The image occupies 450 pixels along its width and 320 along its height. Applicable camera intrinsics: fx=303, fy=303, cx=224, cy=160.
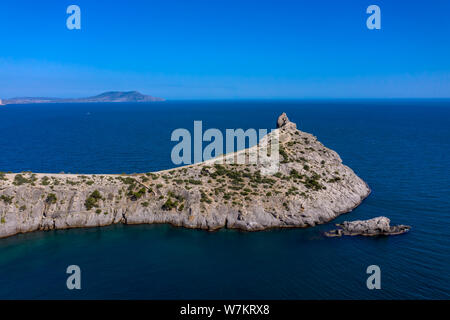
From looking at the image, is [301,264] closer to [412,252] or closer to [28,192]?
[412,252]

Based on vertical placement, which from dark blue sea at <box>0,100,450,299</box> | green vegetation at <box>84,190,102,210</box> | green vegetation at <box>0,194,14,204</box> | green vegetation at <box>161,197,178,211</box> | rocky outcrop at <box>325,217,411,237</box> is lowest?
dark blue sea at <box>0,100,450,299</box>

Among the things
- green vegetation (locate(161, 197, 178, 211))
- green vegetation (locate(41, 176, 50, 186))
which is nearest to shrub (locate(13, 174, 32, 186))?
green vegetation (locate(41, 176, 50, 186))

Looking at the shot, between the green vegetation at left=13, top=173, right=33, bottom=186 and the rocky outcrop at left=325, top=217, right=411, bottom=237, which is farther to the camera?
the green vegetation at left=13, top=173, right=33, bottom=186

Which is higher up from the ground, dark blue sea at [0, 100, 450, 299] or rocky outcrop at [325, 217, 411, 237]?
rocky outcrop at [325, 217, 411, 237]

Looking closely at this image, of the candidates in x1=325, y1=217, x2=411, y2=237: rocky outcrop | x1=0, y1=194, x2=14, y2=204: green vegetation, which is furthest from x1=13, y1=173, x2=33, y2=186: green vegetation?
x1=325, y1=217, x2=411, y2=237: rocky outcrop

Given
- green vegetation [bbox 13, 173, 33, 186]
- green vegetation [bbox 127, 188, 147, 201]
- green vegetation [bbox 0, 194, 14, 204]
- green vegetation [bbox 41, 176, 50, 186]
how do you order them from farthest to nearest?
green vegetation [bbox 127, 188, 147, 201] → green vegetation [bbox 41, 176, 50, 186] → green vegetation [bbox 13, 173, 33, 186] → green vegetation [bbox 0, 194, 14, 204]

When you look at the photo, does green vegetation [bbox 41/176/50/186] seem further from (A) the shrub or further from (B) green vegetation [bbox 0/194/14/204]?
(B) green vegetation [bbox 0/194/14/204]

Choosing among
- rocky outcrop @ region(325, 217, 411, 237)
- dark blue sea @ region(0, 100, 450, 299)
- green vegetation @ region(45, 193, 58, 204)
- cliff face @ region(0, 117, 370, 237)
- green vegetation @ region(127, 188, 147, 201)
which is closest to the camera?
dark blue sea @ region(0, 100, 450, 299)
